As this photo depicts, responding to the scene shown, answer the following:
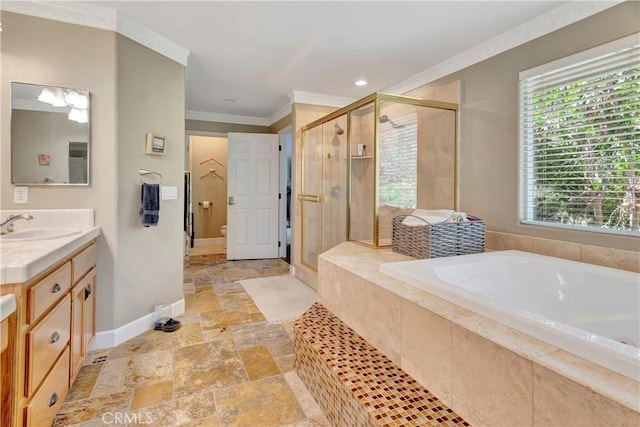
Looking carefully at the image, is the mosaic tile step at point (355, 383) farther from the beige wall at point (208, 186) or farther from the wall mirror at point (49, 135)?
the beige wall at point (208, 186)

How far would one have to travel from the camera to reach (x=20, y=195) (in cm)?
209

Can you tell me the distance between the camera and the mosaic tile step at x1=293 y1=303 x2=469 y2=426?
1.19 m

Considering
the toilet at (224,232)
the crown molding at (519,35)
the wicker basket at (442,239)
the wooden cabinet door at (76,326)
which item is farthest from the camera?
the toilet at (224,232)

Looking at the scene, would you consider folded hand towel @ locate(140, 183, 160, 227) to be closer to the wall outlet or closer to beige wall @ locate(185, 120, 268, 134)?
the wall outlet

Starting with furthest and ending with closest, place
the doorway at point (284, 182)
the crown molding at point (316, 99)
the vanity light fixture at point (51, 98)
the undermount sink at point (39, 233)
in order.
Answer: the doorway at point (284, 182)
the crown molding at point (316, 99)
the vanity light fixture at point (51, 98)
the undermount sink at point (39, 233)

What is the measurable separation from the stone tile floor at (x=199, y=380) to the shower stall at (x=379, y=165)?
4.09 ft

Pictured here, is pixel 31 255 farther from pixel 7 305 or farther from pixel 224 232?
pixel 224 232

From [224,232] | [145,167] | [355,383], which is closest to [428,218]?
[355,383]

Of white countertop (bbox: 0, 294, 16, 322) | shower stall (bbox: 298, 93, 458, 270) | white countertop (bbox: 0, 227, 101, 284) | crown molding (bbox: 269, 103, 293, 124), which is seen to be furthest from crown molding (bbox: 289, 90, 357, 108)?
white countertop (bbox: 0, 294, 16, 322)

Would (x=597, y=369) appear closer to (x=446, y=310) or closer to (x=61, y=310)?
(x=446, y=310)

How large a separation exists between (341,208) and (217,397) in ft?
7.51

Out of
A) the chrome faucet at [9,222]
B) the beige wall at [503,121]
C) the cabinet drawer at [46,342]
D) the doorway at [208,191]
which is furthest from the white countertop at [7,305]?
the doorway at [208,191]

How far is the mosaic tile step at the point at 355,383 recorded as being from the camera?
1190 mm

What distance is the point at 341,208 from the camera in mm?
3658
